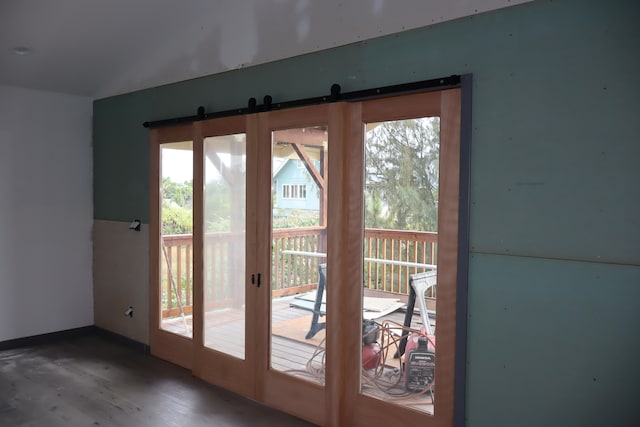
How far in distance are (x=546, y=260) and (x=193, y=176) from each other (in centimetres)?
290

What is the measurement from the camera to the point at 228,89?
156 inches

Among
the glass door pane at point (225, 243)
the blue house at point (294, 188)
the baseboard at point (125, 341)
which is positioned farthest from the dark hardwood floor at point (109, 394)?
the blue house at point (294, 188)

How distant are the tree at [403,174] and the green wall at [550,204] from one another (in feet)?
0.86

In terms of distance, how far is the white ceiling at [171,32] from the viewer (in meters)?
3.01

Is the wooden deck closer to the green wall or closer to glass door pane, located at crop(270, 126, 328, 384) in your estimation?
glass door pane, located at crop(270, 126, 328, 384)

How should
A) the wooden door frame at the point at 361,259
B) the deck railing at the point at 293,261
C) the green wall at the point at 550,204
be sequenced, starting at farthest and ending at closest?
the deck railing at the point at 293,261
the wooden door frame at the point at 361,259
the green wall at the point at 550,204

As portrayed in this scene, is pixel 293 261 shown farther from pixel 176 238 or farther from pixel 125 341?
pixel 125 341

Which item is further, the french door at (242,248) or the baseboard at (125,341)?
the baseboard at (125,341)

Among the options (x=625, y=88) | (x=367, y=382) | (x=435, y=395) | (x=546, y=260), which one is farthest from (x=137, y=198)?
(x=625, y=88)

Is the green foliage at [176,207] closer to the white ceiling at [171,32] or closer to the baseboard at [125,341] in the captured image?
the white ceiling at [171,32]

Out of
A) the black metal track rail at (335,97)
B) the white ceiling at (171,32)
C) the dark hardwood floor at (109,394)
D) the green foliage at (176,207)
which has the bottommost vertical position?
the dark hardwood floor at (109,394)

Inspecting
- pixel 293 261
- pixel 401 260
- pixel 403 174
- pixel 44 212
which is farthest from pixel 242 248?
pixel 44 212

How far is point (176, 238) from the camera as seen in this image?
4512mm

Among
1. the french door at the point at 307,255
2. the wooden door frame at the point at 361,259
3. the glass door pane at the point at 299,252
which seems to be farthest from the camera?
the glass door pane at the point at 299,252
